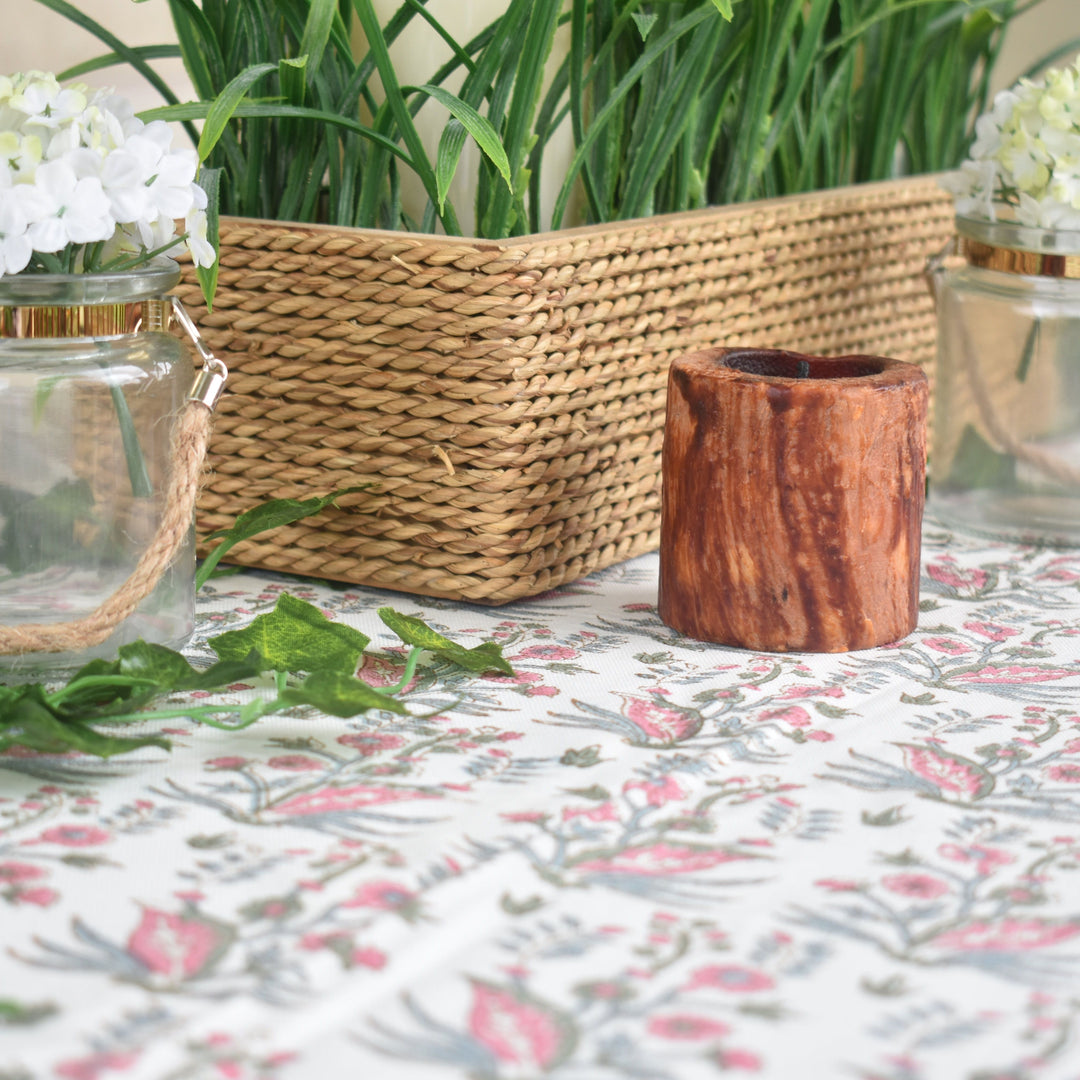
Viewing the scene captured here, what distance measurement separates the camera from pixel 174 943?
36 centimetres

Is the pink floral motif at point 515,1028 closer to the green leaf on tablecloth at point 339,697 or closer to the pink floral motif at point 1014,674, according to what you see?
the green leaf on tablecloth at point 339,697

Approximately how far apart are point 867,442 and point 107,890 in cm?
34

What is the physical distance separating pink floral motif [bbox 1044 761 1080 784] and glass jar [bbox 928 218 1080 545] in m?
0.31

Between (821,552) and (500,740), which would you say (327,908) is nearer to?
(500,740)

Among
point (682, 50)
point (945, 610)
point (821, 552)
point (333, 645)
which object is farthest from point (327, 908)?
point (682, 50)

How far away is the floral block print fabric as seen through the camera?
0.32m

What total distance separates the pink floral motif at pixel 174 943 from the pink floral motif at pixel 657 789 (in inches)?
5.9

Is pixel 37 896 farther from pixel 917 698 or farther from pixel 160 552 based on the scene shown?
pixel 917 698

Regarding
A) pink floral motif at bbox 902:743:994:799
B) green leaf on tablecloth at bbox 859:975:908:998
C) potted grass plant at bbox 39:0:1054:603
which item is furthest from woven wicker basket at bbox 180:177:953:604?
green leaf on tablecloth at bbox 859:975:908:998

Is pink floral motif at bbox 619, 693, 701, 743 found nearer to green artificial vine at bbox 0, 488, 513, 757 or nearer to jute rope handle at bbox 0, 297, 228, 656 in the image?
green artificial vine at bbox 0, 488, 513, 757

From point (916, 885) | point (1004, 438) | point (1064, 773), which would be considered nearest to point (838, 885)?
point (916, 885)

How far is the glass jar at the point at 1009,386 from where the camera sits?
29.0 inches

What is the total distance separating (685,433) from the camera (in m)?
0.59

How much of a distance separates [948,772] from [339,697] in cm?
21
